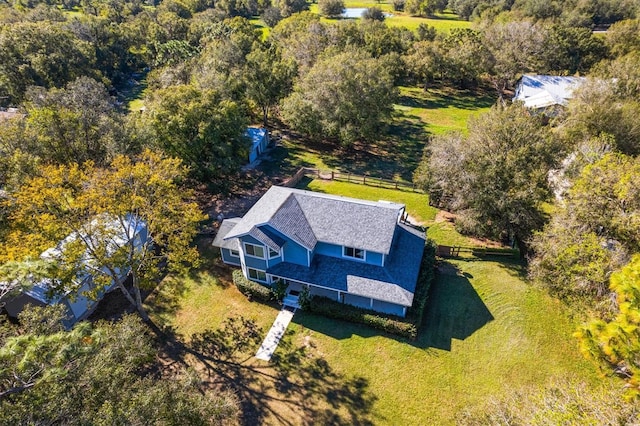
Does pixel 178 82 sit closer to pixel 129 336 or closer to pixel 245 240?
pixel 245 240

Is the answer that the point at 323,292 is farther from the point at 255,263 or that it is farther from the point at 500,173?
the point at 500,173

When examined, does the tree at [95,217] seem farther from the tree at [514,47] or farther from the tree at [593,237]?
the tree at [514,47]

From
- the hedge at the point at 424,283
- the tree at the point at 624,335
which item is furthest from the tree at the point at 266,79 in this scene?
the tree at the point at 624,335

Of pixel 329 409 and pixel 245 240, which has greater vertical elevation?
pixel 245 240

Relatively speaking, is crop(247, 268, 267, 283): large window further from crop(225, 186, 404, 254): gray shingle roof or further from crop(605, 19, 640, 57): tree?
crop(605, 19, 640, 57): tree

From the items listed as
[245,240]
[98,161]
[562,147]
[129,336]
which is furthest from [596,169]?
[98,161]

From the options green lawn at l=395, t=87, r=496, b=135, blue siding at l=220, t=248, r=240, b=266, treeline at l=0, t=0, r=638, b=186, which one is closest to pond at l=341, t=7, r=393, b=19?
treeline at l=0, t=0, r=638, b=186
